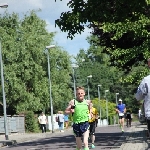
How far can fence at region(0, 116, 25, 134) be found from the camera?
42969mm

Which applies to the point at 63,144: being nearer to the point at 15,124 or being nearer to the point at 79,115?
the point at 79,115

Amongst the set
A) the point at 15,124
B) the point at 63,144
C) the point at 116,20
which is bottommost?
the point at 63,144

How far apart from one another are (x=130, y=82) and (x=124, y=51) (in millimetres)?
1034

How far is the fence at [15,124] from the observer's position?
4297cm

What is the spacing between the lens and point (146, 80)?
788cm

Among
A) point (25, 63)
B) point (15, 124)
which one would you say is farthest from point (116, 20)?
point (25, 63)

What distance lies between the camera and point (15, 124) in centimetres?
4416

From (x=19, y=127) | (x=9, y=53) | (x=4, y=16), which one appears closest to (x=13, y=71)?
(x=9, y=53)

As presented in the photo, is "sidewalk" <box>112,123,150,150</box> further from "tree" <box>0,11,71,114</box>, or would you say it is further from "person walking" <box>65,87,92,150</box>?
"tree" <box>0,11,71,114</box>

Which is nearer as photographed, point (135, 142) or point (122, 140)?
point (135, 142)

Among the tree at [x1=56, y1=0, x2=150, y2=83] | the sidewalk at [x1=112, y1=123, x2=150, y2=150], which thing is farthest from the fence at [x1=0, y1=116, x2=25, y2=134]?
the tree at [x1=56, y1=0, x2=150, y2=83]

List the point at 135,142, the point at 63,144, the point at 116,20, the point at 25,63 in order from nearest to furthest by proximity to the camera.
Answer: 1. the point at 135,142
2. the point at 116,20
3. the point at 63,144
4. the point at 25,63

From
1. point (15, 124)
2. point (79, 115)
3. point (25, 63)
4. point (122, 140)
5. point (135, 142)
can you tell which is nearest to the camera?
point (79, 115)

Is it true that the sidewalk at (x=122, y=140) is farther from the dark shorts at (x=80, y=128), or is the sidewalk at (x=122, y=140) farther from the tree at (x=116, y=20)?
the tree at (x=116, y=20)
